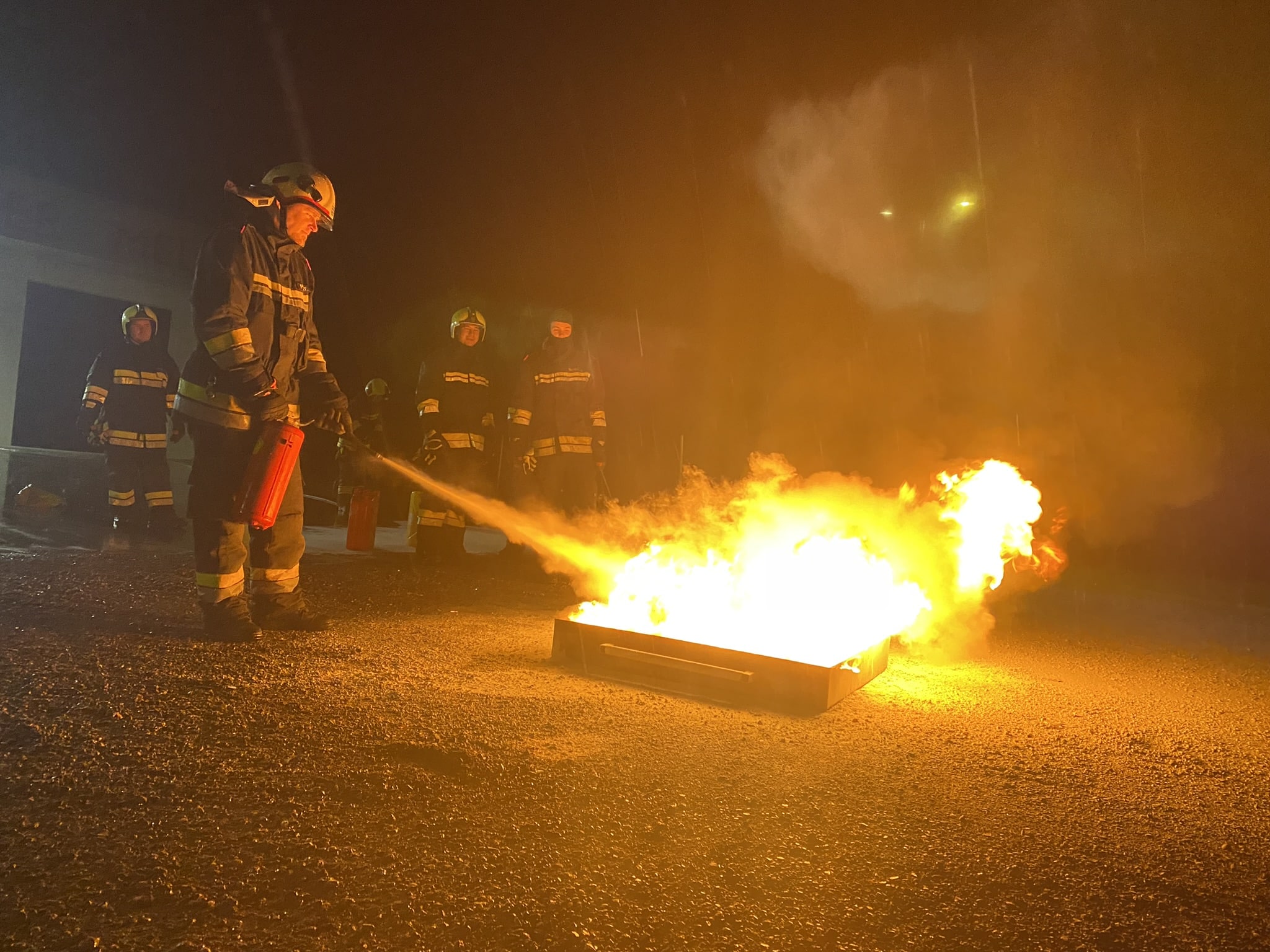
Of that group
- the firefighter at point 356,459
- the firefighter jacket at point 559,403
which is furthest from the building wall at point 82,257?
the firefighter jacket at point 559,403

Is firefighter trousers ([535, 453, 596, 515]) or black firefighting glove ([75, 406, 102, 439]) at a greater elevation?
black firefighting glove ([75, 406, 102, 439])

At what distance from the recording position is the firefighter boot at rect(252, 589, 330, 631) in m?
4.65

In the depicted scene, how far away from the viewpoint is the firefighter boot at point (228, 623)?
168 inches

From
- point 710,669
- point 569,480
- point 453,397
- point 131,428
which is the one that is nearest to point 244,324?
point 710,669

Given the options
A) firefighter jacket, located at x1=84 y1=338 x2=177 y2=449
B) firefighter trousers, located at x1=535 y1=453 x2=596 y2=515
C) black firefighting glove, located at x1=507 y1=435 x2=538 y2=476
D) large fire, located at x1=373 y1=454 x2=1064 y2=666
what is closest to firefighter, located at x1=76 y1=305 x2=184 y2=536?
firefighter jacket, located at x1=84 y1=338 x2=177 y2=449

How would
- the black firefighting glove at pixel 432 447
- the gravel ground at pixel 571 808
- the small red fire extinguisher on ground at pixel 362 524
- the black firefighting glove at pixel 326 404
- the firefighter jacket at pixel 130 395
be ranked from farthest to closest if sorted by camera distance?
the firefighter jacket at pixel 130 395, the small red fire extinguisher on ground at pixel 362 524, the black firefighting glove at pixel 432 447, the black firefighting glove at pixel 326 404, the gravel ground at pixel 571 808

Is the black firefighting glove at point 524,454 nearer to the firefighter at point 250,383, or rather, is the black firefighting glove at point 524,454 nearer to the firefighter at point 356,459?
the firefighter at point 356,459

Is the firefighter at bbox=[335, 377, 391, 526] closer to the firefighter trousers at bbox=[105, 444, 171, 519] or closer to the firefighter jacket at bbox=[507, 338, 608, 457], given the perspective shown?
the firefighter jacket at bbox=[507, 338, 608, 457]

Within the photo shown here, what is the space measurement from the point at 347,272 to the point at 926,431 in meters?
9.90

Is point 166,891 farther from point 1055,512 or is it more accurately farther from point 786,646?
point 1055,512

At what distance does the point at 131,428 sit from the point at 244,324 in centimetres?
581

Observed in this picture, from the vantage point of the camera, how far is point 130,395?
891 centimetres

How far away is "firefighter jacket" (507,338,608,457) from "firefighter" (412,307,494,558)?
489 millimetres

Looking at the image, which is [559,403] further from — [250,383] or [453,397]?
[250,383]
